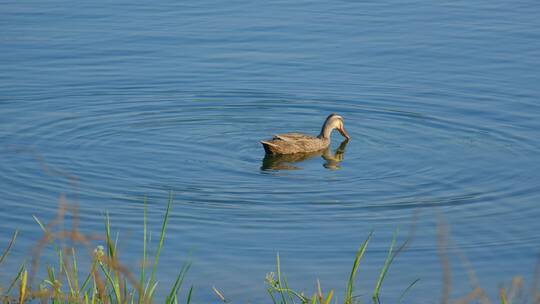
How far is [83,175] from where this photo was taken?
12859 mm

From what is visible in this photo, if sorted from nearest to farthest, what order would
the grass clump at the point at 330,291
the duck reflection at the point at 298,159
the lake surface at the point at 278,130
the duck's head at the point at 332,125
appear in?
the grass clump at the point at 330,291 → the lake surface at the point at 278,130 → the duck reflection at the point at 298,159 → the duck's head at the point at 332,125

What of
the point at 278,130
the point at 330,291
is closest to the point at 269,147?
the point at 278,130

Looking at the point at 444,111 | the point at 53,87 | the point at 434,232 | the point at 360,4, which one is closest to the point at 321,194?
the point at 434,232

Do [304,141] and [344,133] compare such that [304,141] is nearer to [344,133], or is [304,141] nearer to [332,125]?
[332,125]

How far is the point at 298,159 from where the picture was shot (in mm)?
14867

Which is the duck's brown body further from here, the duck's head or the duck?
the duck's head

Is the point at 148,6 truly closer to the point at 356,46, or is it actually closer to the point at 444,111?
the point at 356,46

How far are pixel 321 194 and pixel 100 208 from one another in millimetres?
2662

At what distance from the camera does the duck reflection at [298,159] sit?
14078mm

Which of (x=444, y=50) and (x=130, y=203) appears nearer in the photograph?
(x=130, y=203)

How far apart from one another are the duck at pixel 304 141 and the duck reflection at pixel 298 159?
0.22 ft

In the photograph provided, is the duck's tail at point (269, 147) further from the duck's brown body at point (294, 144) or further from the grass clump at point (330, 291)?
the grass clump at point (330, 291)

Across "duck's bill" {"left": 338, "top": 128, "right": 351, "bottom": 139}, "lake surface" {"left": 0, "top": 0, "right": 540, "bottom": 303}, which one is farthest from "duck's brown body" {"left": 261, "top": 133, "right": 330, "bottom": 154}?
"lake surface" {"left": 0, "top": 0, "right": 540, "bottom": 303}

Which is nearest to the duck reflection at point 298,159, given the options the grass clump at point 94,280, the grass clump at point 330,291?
the grass clump at point 330,291
